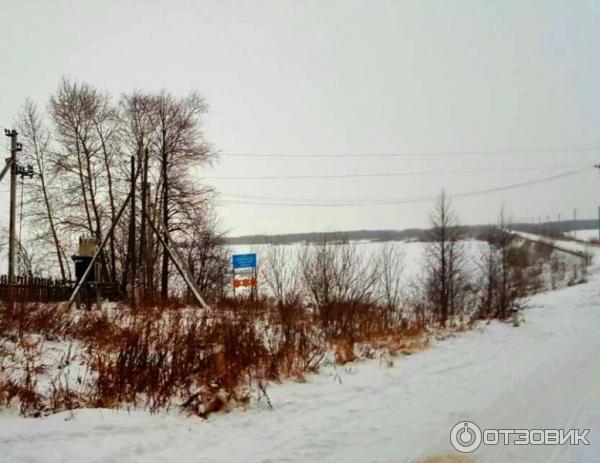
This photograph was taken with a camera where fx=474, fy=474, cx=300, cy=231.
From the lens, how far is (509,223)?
37969mm

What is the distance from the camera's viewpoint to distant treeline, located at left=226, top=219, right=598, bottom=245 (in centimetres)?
1841

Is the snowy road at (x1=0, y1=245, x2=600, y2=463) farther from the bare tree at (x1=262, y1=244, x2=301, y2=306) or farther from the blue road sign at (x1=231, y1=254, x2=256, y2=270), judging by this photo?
the blue road sign at (x1=231, y1=254, x2=256, y2=270)

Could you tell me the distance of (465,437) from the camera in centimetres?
464

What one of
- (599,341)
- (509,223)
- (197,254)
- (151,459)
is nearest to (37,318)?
(151,459)

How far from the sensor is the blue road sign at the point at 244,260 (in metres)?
16.5

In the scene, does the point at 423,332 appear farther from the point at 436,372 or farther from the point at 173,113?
the point at 173,113

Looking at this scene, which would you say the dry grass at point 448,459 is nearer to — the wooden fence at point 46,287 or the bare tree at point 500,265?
the wooden fence at point 46,287

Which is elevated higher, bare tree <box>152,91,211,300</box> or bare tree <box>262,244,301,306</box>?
bare tree <box>152,91,211,300</box>

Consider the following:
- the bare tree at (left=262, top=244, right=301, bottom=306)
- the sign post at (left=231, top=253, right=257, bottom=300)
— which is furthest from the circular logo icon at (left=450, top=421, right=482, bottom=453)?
the sign post at (left=231, top=253, right=257, bottom=300)

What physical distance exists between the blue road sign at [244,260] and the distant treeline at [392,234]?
130 cm

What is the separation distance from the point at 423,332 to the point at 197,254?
23.2 meters

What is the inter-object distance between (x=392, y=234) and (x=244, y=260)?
96341 mm

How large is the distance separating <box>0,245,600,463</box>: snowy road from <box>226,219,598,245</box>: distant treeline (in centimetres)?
1001

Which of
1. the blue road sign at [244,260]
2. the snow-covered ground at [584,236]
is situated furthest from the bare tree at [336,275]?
the snow-covered ground at [584,236]
